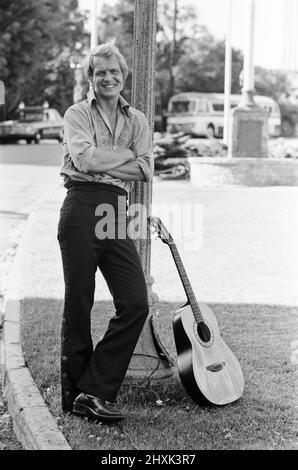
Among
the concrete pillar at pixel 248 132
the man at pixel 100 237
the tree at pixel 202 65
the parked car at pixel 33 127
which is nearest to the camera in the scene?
the man at pixel 100 237

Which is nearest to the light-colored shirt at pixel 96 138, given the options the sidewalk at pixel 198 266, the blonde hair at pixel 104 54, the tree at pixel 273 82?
the blonde hair at pixel 104 54

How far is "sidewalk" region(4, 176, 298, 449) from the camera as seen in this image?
4.88 meters

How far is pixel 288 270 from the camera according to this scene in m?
8.80

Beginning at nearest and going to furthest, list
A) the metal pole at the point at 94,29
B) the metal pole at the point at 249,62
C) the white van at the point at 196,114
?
the metal pole at the point at 249,62
the metal pole at the point at 94,29
the white van at the point at 196,114

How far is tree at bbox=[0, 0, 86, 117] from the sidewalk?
26205mm

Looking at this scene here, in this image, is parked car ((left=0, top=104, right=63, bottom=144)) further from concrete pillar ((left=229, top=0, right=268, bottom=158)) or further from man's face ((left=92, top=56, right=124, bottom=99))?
man's face ((left=92, top=56, right=124, bottom=99))

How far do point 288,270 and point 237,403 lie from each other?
4148mm

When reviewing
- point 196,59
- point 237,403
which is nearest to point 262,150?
point 237,403

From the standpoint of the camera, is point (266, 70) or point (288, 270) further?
point (266, 70)

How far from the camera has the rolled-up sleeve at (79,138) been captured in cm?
421

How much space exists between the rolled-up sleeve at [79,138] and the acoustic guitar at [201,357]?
79 cm

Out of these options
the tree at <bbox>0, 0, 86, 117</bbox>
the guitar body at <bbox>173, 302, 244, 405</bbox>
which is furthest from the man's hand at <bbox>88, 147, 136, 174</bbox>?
the tree at <bbox>0, 0, 86, 117</bbox>

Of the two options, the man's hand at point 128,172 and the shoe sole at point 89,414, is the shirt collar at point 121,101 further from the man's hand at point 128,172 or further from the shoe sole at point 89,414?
the shoe sole at point 89,414
